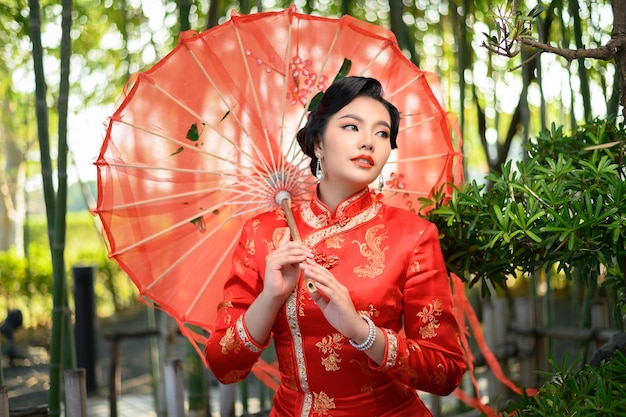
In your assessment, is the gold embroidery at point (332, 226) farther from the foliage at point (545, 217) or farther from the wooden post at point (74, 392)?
the wooden post at point (74, 392)

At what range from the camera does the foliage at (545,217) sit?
5.38ft

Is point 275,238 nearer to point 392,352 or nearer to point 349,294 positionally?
point 349,294

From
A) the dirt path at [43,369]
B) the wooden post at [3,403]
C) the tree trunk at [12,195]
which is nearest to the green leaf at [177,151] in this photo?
the wooden post at [3,403]

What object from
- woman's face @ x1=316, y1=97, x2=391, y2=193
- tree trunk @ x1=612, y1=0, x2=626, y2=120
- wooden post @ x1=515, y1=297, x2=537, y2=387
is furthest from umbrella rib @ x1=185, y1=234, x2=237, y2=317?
wooden post @ x1=515, y1=297, x2=537, y2=387

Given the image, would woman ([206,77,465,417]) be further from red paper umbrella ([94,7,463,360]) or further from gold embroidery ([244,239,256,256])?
red paper umbrella ([94,7,463,360])

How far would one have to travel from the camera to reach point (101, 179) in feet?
5.84

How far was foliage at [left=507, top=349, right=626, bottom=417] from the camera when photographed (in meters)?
1.54

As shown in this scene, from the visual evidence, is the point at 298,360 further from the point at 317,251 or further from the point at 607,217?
the point at 607,217

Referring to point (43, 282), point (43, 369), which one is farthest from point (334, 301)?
point (43, 282)

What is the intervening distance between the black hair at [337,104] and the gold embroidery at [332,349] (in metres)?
0.39

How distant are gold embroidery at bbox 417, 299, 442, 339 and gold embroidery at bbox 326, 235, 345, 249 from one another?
0.22 meters

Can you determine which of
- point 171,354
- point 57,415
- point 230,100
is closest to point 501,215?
point 230,100

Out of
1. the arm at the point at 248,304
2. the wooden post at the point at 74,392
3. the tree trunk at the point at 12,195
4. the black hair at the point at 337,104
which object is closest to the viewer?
the arm at the point at 248,304

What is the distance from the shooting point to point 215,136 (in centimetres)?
186
